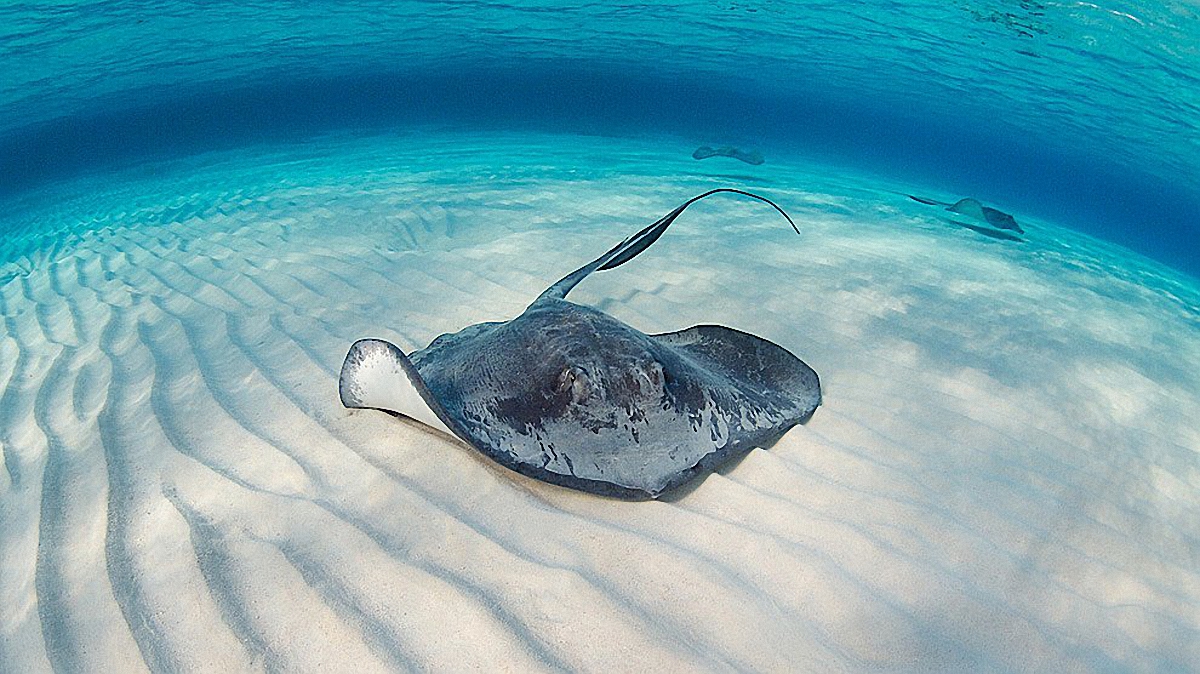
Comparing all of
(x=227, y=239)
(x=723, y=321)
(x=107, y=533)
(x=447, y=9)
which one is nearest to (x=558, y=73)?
(x=447, y=9)

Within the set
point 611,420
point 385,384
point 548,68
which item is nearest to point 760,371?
point 611,420

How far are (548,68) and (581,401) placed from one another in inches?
1423

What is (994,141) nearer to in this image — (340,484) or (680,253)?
(680,253)

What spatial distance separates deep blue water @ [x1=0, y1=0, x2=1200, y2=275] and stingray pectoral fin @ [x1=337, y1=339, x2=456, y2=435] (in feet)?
53.9

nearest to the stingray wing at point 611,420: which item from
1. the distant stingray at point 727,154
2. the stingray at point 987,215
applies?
the stingray at point 987,215

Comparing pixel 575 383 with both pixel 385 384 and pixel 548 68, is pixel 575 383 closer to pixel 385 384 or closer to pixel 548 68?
pixel 385 384

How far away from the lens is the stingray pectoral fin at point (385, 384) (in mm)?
2250

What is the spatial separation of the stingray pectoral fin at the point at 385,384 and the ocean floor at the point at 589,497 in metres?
0.23

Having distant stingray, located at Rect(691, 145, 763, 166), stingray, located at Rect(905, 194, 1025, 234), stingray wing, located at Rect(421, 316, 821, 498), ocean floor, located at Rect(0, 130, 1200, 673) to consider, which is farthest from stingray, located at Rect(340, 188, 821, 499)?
distant stingray, located at Rect(691, 145, 763, 166)

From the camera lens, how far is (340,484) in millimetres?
2533

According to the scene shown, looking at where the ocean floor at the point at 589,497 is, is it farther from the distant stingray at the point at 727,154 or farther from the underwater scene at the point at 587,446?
the distant stingray at the point at 727,154

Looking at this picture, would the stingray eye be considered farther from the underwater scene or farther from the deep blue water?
the deep blue water

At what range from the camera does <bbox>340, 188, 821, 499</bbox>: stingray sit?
218cm

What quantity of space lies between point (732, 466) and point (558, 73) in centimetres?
3660
